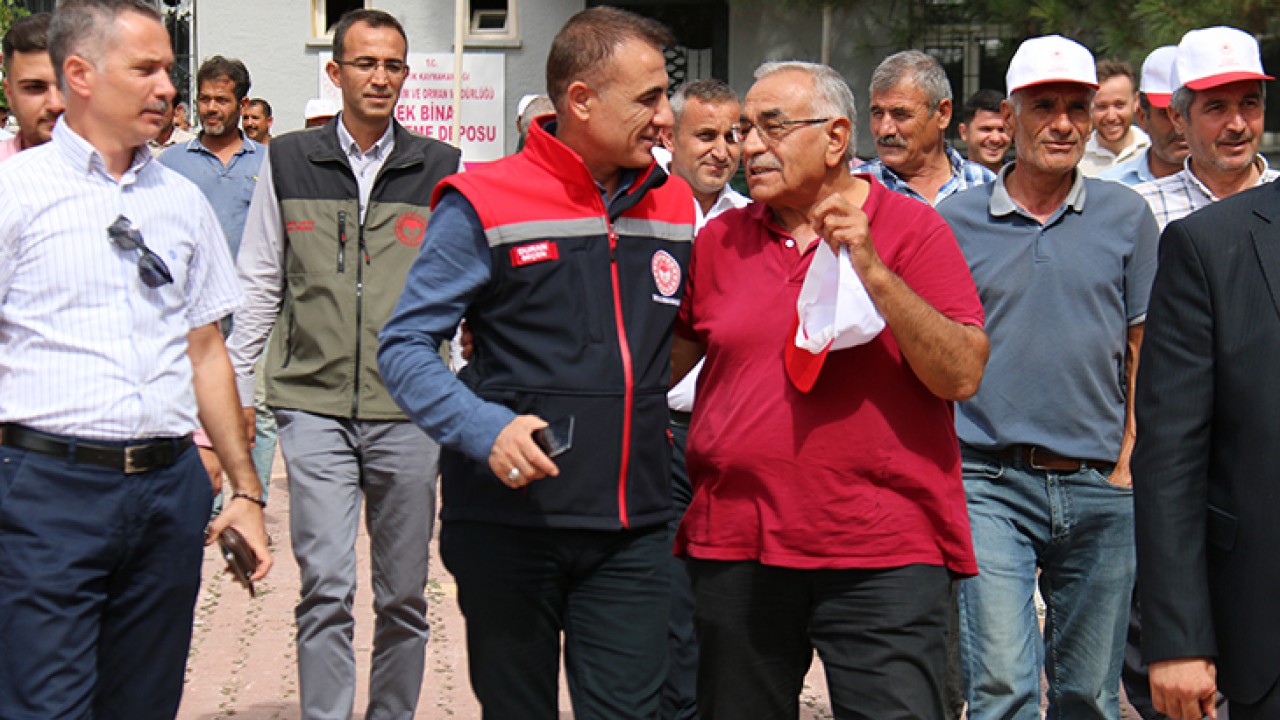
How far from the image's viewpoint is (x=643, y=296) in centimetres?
400

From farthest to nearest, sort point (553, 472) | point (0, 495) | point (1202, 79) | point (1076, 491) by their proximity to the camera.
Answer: point (1202, 79)
point (1076, 491)
point (0, 495)
point (553, 472)

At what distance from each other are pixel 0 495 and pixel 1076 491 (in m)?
2.86

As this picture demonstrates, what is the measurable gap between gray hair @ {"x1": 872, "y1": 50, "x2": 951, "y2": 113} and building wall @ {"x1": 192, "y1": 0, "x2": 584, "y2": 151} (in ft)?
44.8

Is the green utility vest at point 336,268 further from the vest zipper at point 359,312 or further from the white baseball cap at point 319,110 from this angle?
the white baseball cap at point 319,110

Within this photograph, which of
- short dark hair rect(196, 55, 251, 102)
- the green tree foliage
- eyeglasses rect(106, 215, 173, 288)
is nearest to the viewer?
eyeglasses rect(106, 215, 173, 288)

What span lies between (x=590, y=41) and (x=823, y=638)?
4.91 ft

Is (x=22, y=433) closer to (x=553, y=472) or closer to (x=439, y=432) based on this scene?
(x=439, y=432)

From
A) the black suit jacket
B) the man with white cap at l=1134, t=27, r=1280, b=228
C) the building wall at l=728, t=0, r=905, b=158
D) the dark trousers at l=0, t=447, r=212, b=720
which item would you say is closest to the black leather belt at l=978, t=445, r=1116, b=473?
the man with white cap at l=1134, t=27, r=1280, b=228

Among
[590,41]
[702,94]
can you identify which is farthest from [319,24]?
[590,41]

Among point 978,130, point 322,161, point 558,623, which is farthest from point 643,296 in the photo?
point 978,130

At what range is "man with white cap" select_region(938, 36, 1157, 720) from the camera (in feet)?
15.9

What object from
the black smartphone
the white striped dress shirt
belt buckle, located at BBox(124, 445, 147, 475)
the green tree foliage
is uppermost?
the green tree foliage

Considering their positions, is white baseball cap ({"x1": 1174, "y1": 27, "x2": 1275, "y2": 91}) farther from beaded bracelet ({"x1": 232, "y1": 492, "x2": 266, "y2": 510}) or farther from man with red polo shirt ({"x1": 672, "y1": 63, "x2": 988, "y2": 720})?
beaded bracelet ({"x1": 232, "y1": 492, "x2": 266, "y2": 510})

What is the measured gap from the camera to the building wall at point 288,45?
65.5 ft
